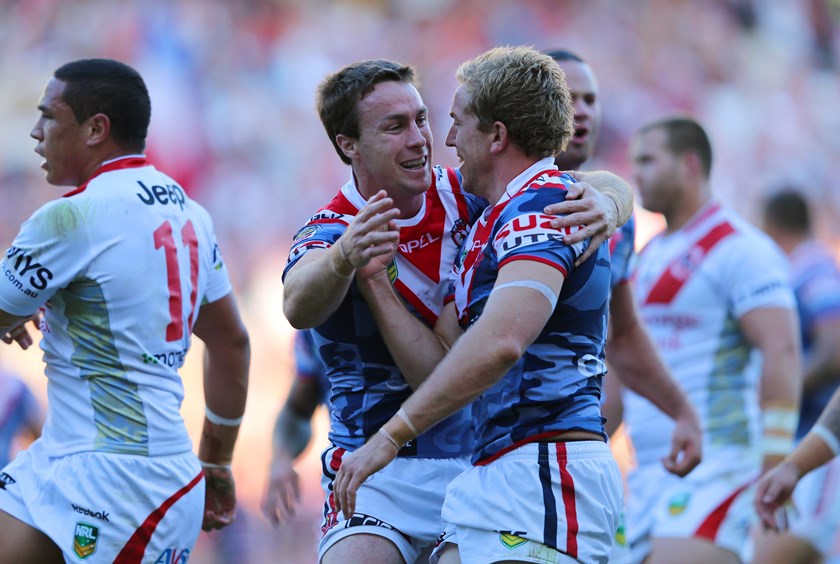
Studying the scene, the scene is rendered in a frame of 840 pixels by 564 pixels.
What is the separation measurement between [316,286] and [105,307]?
90cm

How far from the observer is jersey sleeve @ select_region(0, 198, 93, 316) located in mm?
4062

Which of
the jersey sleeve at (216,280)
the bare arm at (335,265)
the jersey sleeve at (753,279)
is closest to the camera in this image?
the bare arm at (335,265)

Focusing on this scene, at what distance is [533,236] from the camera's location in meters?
3.45

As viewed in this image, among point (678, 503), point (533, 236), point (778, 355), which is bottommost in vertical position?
point (678, 503)

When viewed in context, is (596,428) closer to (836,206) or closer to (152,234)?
(152,234)

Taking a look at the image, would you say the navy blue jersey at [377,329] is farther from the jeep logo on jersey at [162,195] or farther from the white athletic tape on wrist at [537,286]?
the white athletic tape on wrist at [537,286]

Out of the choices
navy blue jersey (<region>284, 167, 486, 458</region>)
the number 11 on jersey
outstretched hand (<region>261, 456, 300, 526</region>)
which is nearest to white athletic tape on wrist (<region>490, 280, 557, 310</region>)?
navy blue jersey (<region>284, 167, 486, 458</region>)

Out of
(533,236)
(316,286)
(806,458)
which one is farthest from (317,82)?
(533,236)

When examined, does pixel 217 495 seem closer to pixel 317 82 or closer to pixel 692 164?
pixel 692 164

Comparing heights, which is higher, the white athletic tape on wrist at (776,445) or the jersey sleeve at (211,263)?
the jersey sleeve at (211,263)

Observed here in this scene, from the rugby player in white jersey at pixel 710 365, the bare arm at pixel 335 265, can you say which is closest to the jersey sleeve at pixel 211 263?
the bare arm at pixel 335 265

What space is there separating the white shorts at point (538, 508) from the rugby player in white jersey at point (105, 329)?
121cm

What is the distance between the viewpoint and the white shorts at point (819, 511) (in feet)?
23.3

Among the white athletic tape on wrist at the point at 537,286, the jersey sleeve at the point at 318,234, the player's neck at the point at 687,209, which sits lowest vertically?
the white athletic tape on wrist at the point at 537,286
